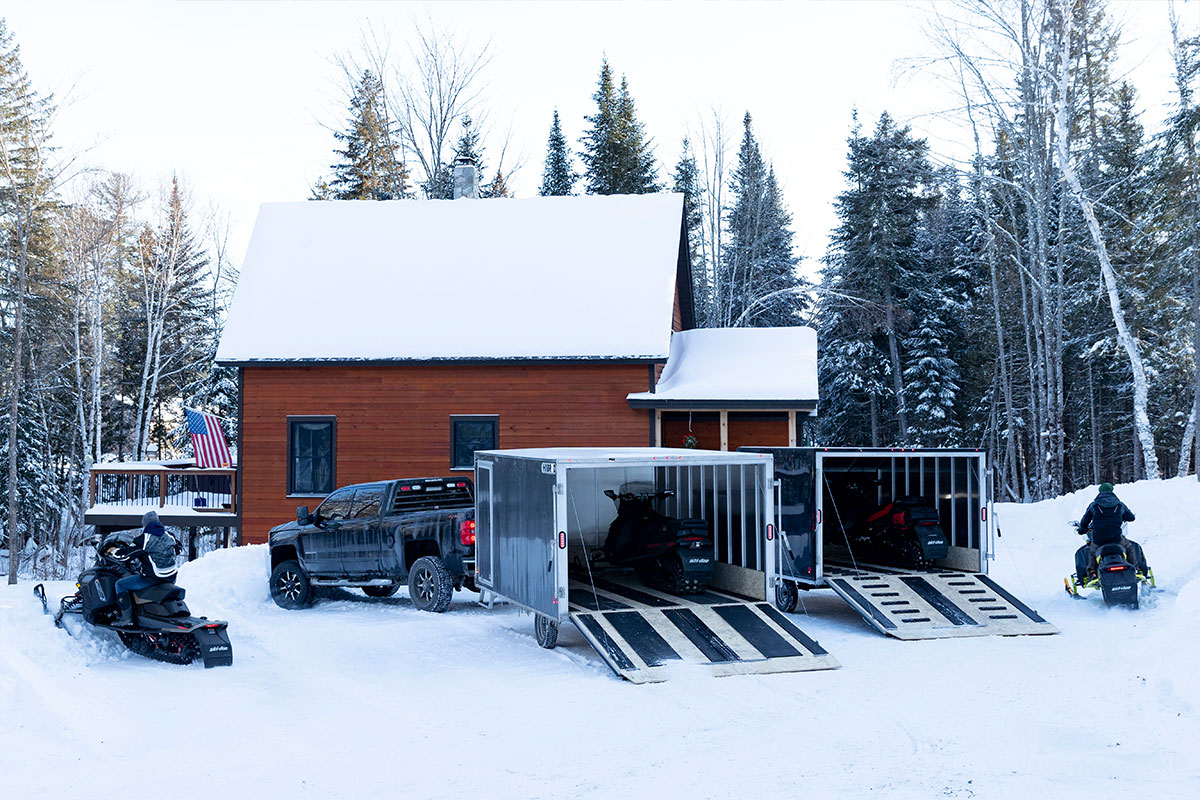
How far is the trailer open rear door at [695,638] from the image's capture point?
1013 centimetres

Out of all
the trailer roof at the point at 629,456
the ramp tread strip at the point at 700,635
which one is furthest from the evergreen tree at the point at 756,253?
the ramp tread strip at the point at 700,635

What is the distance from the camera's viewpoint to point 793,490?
12992 mm

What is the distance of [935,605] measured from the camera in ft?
41.3

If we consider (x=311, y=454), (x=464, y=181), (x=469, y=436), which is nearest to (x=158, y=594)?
(x=469, y=436)

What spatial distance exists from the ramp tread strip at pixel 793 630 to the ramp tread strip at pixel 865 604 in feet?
3.52

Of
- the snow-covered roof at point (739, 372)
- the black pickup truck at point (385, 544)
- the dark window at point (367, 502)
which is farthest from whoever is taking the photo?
the snow-covered roof at point (739, 372)

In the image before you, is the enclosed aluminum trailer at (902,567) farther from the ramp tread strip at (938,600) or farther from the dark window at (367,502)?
the dark window at (367,502)

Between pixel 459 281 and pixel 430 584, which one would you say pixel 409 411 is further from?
pixel 430 584

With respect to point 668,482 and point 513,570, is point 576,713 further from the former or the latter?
point 668,482

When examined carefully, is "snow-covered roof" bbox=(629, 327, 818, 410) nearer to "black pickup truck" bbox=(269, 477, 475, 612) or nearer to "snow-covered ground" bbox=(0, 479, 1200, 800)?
"black pickup truck" bbox=(269, 477, 475, 612)

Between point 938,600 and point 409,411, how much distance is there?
1206cm

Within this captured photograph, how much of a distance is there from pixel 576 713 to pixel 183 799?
3180 millimetres

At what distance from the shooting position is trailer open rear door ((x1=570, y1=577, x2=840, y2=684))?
10133mm

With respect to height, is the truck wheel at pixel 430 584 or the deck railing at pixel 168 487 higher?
the deck railing at pixel 168 487
